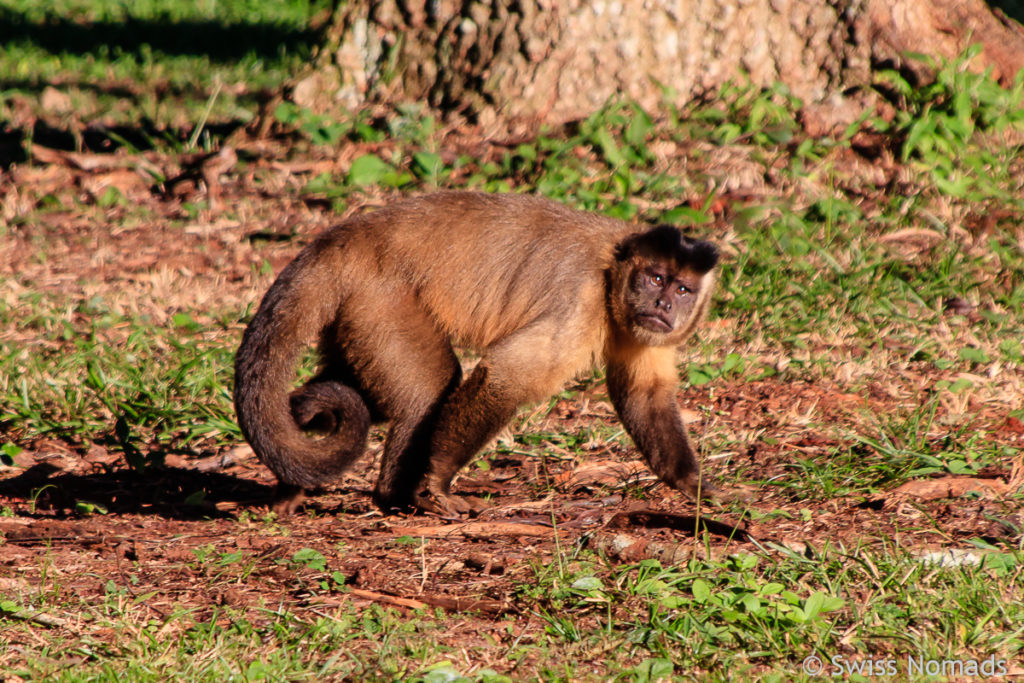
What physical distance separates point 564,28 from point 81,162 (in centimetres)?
368

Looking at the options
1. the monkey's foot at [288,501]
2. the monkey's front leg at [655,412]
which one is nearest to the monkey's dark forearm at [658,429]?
the monkey's front leg at [655,412]

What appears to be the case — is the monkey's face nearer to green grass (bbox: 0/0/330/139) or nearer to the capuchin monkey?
the capuchin monkey

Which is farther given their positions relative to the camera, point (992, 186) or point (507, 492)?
point (992, 186)

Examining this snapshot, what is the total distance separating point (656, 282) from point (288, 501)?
1759 millimetres

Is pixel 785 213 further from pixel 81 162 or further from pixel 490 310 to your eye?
pixel 81 162

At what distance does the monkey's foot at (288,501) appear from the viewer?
15.6 ft

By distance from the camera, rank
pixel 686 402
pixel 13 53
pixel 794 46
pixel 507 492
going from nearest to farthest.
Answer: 1. pixel 507 492
2. pixel 686 402
3. pixel 794 46
4. pixel 13 53

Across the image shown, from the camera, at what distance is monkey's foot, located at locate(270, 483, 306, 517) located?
474 centimetres

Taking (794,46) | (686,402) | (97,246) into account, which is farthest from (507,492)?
(794,46)

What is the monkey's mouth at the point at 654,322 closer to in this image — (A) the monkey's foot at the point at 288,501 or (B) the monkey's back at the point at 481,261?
(B) the monkey's back at the point at 481,261

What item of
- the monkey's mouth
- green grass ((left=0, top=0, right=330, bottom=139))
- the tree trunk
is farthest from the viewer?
green grass ((left=0, top=0, right=330, bottom=139))

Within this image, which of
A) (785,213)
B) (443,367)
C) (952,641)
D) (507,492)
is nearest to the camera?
(952,641)

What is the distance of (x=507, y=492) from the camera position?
16.4 feet

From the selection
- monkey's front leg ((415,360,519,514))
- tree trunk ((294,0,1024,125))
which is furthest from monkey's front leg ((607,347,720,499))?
tree trunk ((294,0,1024,125))
